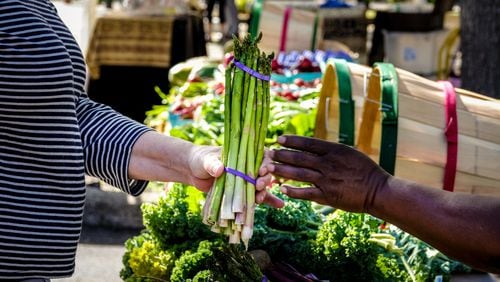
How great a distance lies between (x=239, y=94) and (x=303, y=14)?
4557mm

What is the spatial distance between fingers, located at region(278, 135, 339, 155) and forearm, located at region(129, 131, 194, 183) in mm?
293

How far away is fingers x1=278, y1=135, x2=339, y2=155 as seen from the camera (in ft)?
7.89

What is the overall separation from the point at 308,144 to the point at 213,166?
28cm

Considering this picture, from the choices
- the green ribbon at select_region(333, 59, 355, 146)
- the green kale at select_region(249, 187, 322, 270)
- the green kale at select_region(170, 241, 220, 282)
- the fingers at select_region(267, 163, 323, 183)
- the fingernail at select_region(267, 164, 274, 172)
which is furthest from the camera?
the green ribbon at select_region(333, 59, 355, 146)

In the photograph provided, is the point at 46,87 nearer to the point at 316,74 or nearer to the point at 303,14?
the point at 316,74

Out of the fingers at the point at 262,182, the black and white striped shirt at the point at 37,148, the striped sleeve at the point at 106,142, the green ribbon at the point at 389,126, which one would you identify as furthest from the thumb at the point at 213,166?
the green ribbon at the point at 389,126

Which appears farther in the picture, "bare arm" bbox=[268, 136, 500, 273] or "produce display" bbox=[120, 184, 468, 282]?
"produce display" bbox=[120, 184, 468, 282]

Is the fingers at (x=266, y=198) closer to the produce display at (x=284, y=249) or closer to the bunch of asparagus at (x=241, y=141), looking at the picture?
the bunch of asparagus at (x=241, y=141)

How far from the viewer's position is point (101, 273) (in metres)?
5.54

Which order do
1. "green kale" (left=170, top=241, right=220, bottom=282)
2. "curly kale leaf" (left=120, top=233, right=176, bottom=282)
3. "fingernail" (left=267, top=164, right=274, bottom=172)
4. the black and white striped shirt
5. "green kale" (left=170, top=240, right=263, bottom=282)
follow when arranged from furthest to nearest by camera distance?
1. "curly kale leaf" (left=120, top=233, right=176, bottom=282)
2. "green kale" (left=170, top=241, right=220, bottom=282)
3. "green kale" (left=170, top=240, right=263, bottom=282)
4. "fingernail" (left=267, top=164, right=274, bottom=172)
5. the black and white striped shirt

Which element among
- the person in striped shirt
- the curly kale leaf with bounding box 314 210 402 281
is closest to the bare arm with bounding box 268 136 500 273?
the person in striped shirt

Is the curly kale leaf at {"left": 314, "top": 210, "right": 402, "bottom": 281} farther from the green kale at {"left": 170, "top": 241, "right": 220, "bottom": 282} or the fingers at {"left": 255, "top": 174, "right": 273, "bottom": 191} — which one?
the fingers at {"left": 255, "top": 174, "right": 273, "bottom": 191}

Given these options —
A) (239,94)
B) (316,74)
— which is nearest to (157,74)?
(316,74)

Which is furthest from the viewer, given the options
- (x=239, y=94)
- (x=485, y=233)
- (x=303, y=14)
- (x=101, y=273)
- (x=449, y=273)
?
(x=303, y=14)
